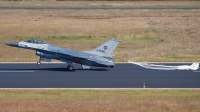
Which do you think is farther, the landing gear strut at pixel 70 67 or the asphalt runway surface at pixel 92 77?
the landing gear strut at pixel 70 67

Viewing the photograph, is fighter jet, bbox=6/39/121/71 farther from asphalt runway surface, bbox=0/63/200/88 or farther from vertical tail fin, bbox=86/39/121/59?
asphalt runway surface, bbox=0/63/200/88

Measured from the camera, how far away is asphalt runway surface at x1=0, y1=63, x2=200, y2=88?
22578 millimetres

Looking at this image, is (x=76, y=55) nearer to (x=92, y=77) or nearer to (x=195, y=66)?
(x=92, y=77)

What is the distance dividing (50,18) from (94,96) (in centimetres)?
3304

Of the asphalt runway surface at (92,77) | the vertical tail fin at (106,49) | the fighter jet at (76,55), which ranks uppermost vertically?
the vertical tail fin at (106,49)

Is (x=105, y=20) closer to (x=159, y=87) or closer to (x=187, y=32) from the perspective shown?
(x=187, y=32)

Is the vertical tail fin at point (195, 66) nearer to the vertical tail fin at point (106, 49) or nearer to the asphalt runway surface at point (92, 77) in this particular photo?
the asphalt runway surface at point (92, 77)

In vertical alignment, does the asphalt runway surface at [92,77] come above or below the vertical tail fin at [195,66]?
below

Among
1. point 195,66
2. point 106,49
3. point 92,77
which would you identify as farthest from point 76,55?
point 195,66

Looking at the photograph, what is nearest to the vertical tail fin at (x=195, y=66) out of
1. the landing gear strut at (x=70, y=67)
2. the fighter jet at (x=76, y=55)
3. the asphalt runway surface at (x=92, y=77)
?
the asphalt runway surface at (x=92, y=77)

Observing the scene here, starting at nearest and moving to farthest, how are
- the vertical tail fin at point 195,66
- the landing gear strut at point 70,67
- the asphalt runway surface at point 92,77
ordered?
1. the asphalt runway surface at point 92,77
2. the landing gear strut at point 70,67
3. the vertical tail fin at point 195,66

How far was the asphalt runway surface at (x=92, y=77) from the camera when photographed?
22578 millimetres

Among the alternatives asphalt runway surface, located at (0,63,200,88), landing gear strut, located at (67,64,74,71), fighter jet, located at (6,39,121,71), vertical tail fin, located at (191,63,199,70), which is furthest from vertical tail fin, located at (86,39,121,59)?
vertical tail fin, located at (191,63,199,70)

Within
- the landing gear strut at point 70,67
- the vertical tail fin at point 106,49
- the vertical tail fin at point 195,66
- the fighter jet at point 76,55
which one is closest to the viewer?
the fighter jet at point 76,55
